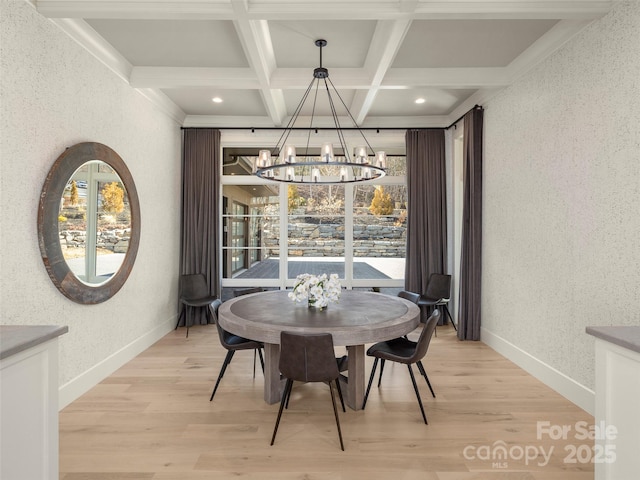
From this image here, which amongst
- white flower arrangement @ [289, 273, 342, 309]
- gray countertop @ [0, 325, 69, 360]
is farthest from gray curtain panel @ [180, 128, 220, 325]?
gray countertop @ [0, 325, 69, 360]

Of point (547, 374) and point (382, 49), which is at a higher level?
point (382, 49)

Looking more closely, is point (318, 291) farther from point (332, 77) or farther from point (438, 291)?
point (438, 291)

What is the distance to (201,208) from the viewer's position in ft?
17.0

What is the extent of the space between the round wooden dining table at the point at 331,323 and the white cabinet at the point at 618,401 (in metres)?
1.15

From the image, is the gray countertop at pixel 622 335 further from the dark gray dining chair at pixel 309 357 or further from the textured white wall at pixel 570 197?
the dark gray dining chair at pixel 309 357

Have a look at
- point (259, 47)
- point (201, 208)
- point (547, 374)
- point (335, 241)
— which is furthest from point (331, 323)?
point (201, 208)

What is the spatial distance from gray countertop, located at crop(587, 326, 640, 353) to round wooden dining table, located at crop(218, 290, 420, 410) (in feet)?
3.78

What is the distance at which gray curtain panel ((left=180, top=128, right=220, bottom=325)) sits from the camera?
5.16m

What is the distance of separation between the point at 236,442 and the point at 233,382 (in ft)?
3.12

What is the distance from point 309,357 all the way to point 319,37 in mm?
2628

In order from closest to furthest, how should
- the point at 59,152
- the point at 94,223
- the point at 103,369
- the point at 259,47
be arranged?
the point at 59,152 < the point at 259,47 < the point at 94,223 < the point at 103,369

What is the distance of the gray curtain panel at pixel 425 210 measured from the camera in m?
5.18

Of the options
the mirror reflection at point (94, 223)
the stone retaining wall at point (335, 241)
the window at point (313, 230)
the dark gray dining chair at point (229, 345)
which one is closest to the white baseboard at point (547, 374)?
the window at point (313, 230)

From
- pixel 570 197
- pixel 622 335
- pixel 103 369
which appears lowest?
pixel 103 369
